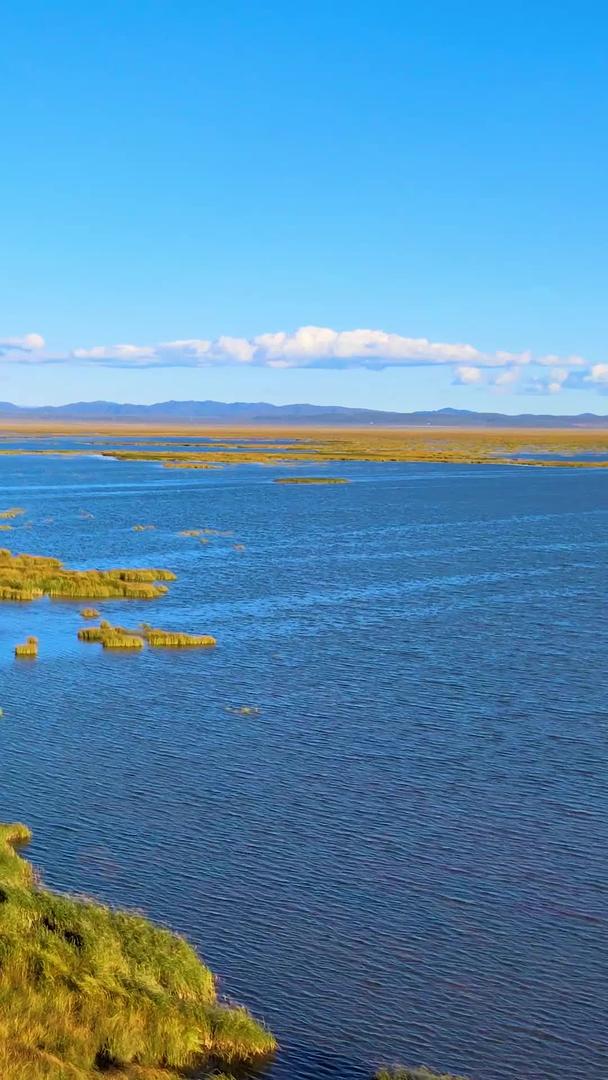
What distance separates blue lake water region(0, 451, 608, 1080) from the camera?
19000 mm

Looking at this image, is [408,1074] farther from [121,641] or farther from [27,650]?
[121,641]

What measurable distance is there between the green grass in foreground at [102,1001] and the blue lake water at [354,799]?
3.37 feet

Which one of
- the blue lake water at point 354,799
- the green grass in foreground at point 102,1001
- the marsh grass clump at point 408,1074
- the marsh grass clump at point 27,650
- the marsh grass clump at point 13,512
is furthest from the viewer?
the marsh grass clump at point 13,512

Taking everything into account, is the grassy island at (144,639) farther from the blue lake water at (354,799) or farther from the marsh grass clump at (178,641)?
the blue lake water at (354,799)

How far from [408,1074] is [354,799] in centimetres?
1147

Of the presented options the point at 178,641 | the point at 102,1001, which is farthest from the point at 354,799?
the point at 178,641

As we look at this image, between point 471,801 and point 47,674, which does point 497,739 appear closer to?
point 471,801

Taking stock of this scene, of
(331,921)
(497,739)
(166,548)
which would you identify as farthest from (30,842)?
(166,548)

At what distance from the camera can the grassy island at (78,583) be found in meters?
57.1

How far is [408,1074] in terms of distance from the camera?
16375mm

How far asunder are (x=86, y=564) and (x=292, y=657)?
90.9ft

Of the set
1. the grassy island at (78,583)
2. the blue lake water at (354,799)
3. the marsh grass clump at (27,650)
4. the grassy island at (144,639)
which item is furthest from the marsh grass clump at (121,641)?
the grassy island at (78,583)

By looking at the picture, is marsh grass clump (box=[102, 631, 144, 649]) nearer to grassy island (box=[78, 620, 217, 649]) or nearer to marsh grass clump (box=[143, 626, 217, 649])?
grassy island (box=[78, 620, 217, 649])

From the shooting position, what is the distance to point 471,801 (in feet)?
91.1
